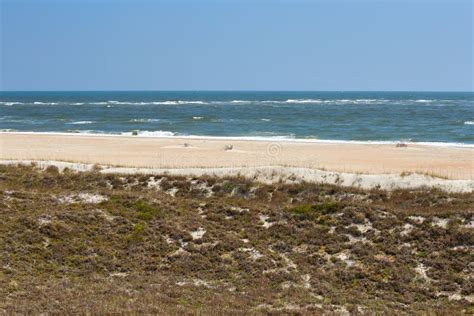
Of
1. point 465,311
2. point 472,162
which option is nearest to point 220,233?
point 465,311

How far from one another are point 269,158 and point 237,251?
73.1ft

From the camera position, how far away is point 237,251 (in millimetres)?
16234

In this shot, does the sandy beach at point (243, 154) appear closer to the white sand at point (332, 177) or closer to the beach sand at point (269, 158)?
the beach sand at point (269, 158)

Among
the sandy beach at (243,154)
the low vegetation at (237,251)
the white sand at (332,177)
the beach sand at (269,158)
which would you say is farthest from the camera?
the sandy beach at (243,154)

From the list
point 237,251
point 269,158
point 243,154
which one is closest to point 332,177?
point 237,251

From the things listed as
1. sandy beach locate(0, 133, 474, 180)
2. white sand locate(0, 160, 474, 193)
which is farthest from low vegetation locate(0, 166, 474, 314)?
sandy beach locate(0, 133, 474, 180)

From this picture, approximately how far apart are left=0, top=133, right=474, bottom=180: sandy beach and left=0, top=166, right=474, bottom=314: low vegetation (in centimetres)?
1024

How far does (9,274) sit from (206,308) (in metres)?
5.23

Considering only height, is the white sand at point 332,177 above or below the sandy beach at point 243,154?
above

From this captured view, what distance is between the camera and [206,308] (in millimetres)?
12344

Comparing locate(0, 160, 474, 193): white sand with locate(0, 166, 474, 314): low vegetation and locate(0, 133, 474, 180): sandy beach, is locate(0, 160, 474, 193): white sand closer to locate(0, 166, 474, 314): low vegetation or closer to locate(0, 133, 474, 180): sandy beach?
locate(0, 166, 474, 314): low vegetation

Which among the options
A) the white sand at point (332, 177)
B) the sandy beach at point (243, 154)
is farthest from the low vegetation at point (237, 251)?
the sandy beach at point (243, 154)

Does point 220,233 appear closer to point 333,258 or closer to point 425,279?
point 333,258

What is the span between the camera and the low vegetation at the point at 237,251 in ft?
42.9
